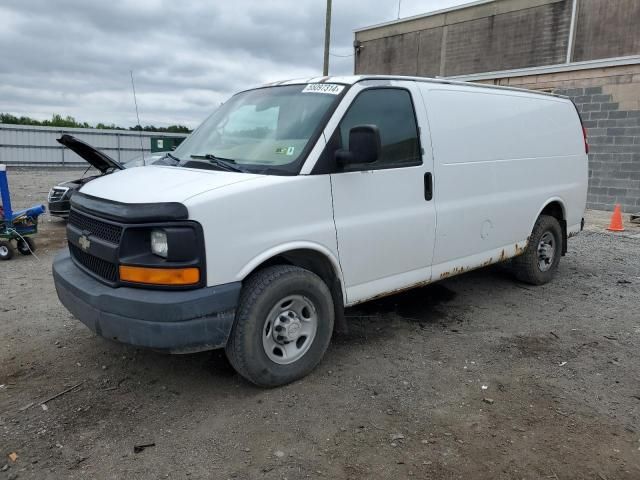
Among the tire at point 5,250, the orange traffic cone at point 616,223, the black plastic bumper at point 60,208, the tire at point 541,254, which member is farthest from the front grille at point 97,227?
the orange traffic cone at point 616,223

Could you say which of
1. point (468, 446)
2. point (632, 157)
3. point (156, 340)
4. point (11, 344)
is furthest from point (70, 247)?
point (632, 157)

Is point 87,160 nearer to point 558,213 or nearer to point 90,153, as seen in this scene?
point 90,153

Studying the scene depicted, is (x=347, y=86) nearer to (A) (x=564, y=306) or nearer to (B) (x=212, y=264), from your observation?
(B) (x=212, y=264)

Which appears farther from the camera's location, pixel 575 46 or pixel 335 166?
pixel 575 46

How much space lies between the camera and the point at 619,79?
1180cm

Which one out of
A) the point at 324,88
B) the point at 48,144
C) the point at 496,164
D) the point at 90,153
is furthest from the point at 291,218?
the point at 48,144

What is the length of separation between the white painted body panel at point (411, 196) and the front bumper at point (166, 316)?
150 mm

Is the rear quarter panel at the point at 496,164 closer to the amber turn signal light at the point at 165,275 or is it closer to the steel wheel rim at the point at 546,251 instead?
the steel wheel rim at the point at 546,251

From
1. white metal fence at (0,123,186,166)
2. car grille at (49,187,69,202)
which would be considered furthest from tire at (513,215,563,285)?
white metal fence at (0,123,186,166)

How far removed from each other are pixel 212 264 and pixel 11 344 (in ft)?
7.93

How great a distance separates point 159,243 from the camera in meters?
3.02

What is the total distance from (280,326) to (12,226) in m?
5.69

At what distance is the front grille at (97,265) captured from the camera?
320 centimetres

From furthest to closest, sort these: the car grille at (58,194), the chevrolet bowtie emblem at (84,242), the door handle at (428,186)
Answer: the car grille at (58,194) → the door handle at (428,186) → the chevrolet bowtie emblem at (84,242)
